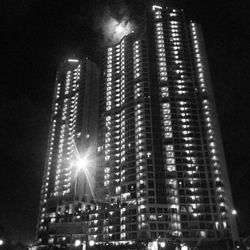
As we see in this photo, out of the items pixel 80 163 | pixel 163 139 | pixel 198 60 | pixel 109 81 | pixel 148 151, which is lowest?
pixel 148 151

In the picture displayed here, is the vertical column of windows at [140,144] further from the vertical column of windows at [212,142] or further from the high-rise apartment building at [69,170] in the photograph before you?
the high-rise apartment building at [69,170]

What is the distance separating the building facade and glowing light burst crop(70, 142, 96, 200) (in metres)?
8.01

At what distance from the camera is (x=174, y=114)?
155 metres

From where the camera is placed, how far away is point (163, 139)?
149m

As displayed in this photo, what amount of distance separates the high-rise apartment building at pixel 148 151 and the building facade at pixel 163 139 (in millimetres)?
444

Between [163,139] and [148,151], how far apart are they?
9338 millimetres

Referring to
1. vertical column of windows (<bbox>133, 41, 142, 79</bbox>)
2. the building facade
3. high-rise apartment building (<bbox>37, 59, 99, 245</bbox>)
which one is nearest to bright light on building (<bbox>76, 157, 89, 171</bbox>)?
high-rise apartment building (<bbox>37, 59, 99, 245</bbox>)

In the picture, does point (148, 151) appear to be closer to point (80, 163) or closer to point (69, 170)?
point (80, 163)

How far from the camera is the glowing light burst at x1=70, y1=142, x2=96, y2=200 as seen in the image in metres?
166

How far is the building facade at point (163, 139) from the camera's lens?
133000 mm

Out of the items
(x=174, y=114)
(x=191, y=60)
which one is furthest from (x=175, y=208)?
(x=191, y=60)

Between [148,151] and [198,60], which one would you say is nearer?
[148,151]

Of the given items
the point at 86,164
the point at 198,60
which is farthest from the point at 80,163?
the point at 198,60

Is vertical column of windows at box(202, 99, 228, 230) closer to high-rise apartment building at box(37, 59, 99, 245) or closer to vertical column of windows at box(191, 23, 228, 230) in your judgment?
vertical column of windows at box(191, 23, 228, 230)
